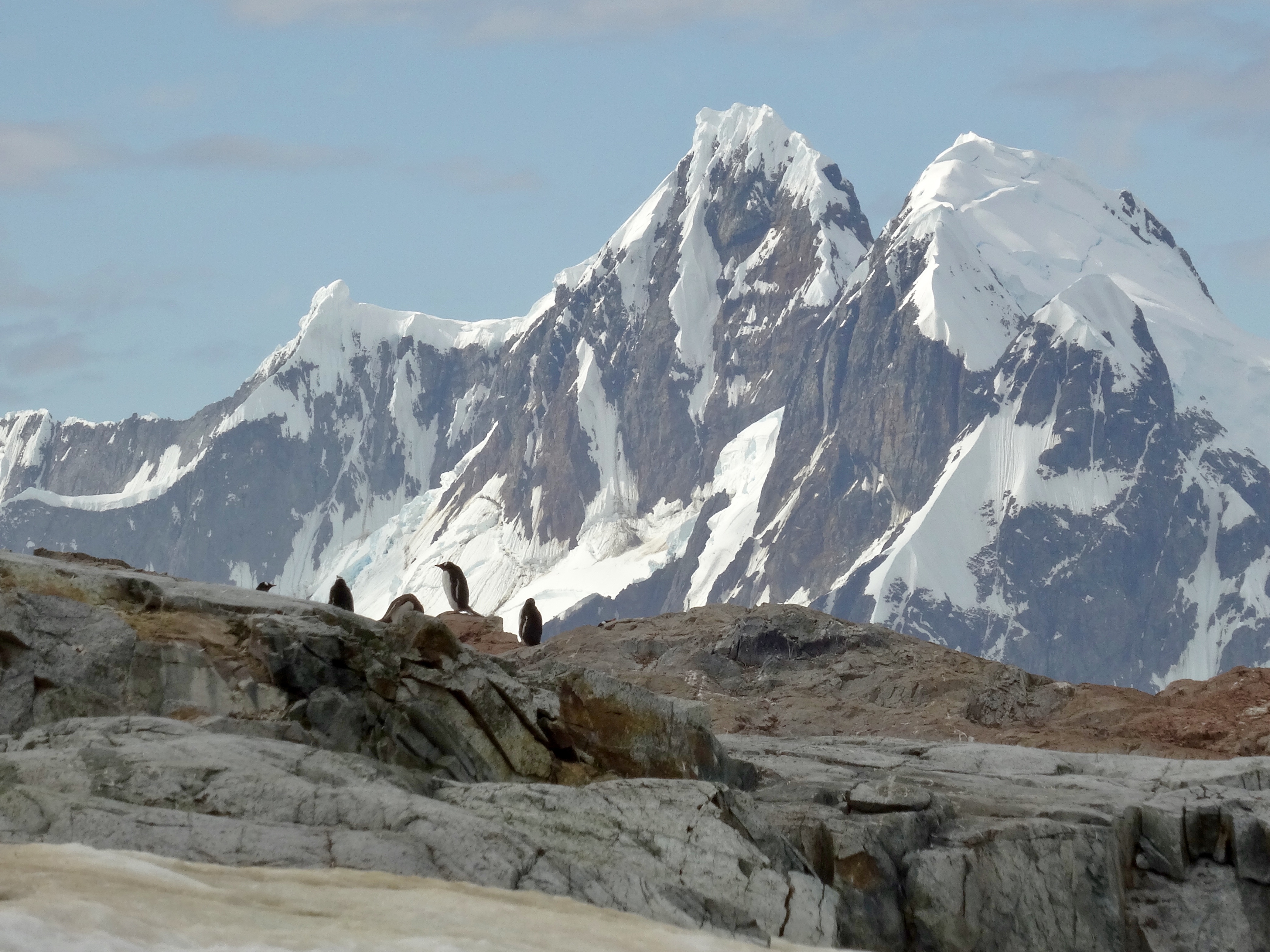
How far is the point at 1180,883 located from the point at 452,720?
8.84 m

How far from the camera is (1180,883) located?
67.8 ft

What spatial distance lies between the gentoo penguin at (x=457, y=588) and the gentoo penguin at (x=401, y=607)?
1154 cm

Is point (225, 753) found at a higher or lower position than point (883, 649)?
lower

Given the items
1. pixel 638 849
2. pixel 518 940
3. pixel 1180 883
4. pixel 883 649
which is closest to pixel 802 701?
pixel 883 649

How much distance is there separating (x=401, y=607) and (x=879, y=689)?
11128 millimetres

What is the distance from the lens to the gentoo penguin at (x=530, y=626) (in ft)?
129

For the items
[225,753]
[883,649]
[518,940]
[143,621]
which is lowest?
[518,940]

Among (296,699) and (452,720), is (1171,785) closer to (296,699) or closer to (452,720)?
(452,720)

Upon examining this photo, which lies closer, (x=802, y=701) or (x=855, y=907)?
(x=855, y=907)

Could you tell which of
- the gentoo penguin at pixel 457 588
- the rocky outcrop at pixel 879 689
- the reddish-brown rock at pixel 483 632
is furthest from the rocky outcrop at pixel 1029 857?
the gentoo penguin at pixel 457 588

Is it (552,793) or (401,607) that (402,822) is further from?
(401,607)

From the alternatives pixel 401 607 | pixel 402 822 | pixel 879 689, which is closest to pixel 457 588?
pixel 879 689

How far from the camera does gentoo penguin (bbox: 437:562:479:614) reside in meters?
42.9

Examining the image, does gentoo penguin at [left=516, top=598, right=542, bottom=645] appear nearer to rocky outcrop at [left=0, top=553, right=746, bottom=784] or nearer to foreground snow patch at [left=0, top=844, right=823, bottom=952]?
rocky outcrop at [left=0, top=553, right=746, bottom=784]
